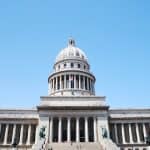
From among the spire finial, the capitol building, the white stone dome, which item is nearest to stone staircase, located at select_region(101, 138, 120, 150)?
the capitol building

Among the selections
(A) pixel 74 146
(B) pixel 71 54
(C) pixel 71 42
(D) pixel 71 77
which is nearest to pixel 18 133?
(A) pixel 74 146

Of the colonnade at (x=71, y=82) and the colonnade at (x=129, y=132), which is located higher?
the colonnade at (x=71, y=82)

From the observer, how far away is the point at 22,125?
5859 centimetres

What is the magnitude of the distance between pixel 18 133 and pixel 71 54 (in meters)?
32.1

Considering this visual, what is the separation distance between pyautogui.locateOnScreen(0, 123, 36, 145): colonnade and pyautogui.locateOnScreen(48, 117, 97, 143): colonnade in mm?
5452

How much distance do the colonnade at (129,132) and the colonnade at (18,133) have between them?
18904 millimetres

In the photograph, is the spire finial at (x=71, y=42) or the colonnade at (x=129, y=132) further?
the spire finial at (x=71, y=42)

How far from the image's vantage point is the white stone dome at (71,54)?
79438 millimetres

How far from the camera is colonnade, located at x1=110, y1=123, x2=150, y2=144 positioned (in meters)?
57.3

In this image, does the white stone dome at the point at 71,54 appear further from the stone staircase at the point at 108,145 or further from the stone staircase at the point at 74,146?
the stone staircase at the point at 74,146

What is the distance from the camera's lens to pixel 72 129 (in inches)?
2260

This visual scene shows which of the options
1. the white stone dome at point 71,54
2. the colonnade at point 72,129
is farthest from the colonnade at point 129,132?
the white stone dome at point 71,54

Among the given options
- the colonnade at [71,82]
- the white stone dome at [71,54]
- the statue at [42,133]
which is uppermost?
the white stone dome at [71,54]

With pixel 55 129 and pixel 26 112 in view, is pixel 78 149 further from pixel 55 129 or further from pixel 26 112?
pixel 26 112
